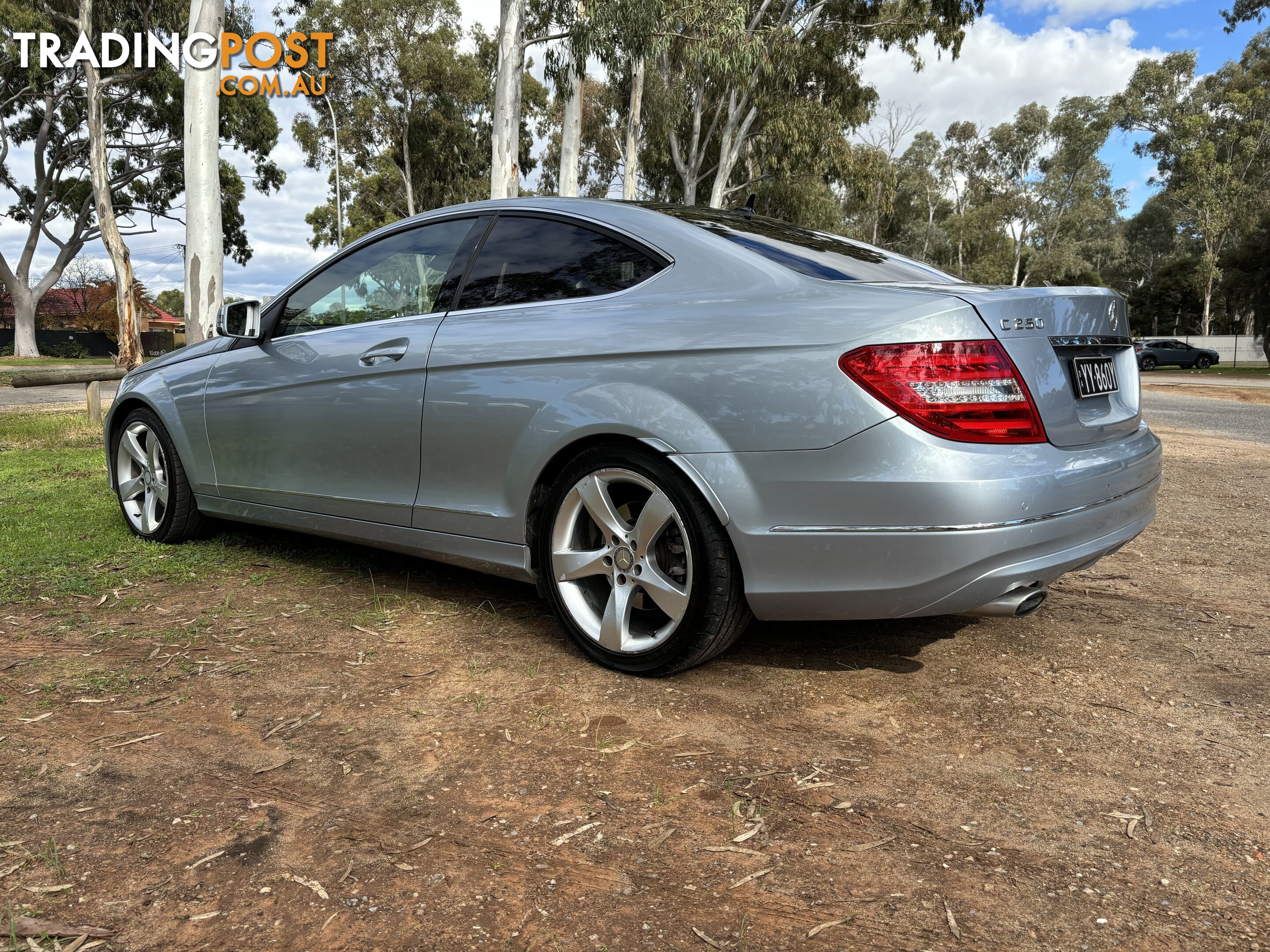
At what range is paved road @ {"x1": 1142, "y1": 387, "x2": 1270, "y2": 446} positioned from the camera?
1173 cm

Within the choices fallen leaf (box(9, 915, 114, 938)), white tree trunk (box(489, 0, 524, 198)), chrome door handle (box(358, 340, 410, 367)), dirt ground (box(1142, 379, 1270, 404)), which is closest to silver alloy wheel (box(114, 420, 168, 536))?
chrome door handle (box(358, 340, 410, 367))

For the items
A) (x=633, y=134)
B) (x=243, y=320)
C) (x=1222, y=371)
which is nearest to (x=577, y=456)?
(x=243, y=320)

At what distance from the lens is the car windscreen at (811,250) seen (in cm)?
292

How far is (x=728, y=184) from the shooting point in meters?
30.9

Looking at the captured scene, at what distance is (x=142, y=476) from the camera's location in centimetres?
489

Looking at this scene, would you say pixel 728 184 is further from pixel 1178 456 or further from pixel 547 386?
pixel 547 386

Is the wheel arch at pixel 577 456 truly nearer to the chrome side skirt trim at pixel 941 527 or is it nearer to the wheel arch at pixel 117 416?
the chrome side skirt trim at pixel 941 527

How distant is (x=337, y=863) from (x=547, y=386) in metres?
1.57

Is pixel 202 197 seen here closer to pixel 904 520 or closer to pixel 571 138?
pixel 571 138

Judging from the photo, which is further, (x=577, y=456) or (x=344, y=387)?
(x=344, y=387)

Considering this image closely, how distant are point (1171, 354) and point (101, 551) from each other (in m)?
43.7

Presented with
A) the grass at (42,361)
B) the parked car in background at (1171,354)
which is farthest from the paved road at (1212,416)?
the grass at (42,361)

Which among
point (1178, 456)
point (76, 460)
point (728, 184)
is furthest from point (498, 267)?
point (728, 184)

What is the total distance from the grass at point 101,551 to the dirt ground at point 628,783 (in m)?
0.42
